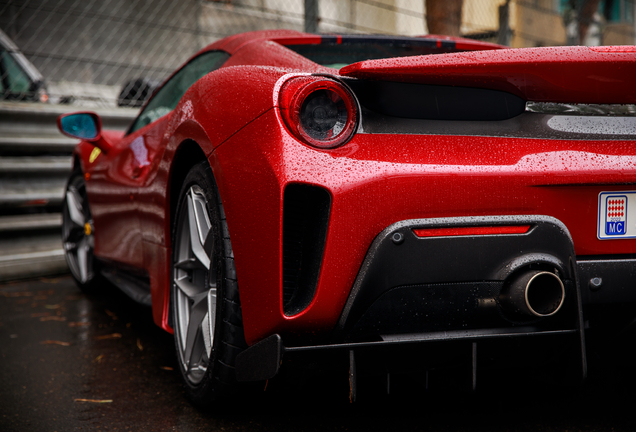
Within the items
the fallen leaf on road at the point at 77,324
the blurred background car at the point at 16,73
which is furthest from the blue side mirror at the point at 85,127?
the blurred background car at the point at 16,73

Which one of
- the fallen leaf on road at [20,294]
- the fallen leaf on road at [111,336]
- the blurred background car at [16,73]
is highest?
the blurred background car at [16,73]

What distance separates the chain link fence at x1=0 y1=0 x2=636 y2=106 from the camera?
6.79m

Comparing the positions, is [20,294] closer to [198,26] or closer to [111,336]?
[111,336]

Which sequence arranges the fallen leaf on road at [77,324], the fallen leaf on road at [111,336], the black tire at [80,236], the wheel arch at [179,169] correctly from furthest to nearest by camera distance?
the black tire at [80,236] < the fallen leaf on road at [77,324] < the fallen leaf on road at [111,336] < the wheel arch at [179,169]

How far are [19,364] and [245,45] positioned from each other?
5.68ft

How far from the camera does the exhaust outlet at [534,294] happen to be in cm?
160

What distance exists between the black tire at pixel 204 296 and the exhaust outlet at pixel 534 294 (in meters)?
0.75

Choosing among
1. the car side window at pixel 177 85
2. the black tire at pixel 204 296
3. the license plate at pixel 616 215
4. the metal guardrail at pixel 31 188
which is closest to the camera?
the license plate at pixel 616 215

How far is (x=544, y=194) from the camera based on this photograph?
5.39 feet

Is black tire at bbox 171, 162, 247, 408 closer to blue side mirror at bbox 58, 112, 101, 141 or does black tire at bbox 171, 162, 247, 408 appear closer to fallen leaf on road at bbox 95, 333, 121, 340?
fallen leaf on road at bbox 95, 333, 121, 340

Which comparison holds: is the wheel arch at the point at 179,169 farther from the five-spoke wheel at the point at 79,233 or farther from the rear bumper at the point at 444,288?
the five-spoke wheel at the point at 79,233

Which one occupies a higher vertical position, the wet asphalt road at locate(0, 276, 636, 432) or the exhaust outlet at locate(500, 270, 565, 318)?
the exhaust outlet at locate(500, 270, 565, 318)

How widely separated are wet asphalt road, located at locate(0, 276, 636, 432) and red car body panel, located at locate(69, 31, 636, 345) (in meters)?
0.37

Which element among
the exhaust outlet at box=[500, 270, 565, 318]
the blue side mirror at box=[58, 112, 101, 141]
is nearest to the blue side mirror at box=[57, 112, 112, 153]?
the blue side mirror at box=[58, 112, 101, 141]
